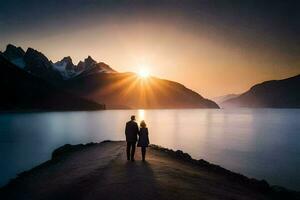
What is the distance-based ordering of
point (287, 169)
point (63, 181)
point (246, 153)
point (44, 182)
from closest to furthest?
point (63, 181) → point (44, 182) → point (287, 169) → point (246, 153)

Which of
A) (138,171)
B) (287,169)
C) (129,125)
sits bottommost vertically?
(287,169)

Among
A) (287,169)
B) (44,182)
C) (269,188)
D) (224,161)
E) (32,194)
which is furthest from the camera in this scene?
(224,161)

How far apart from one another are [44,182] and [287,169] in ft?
109

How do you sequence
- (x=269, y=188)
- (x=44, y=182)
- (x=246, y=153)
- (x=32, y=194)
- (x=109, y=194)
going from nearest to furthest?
1. (x=109, y=194)
2. (x=32, y=194)
3. (x=44, y=182)
4. (x=269, y=188)
5. (x=246, y=153)

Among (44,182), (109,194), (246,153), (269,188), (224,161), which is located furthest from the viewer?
(246,153)

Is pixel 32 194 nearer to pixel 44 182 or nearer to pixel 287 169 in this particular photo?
pixel 44 182

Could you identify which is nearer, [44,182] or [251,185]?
[44,182]

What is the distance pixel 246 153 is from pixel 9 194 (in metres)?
47.0

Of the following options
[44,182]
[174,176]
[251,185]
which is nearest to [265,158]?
[251,185]

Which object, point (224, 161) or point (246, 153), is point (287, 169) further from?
point (246, 153)

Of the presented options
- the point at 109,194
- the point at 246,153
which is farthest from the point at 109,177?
the point at 246,153

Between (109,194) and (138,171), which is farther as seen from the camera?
(138,171)

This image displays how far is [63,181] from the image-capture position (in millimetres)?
22094

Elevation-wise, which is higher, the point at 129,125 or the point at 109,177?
the point at 129,125
